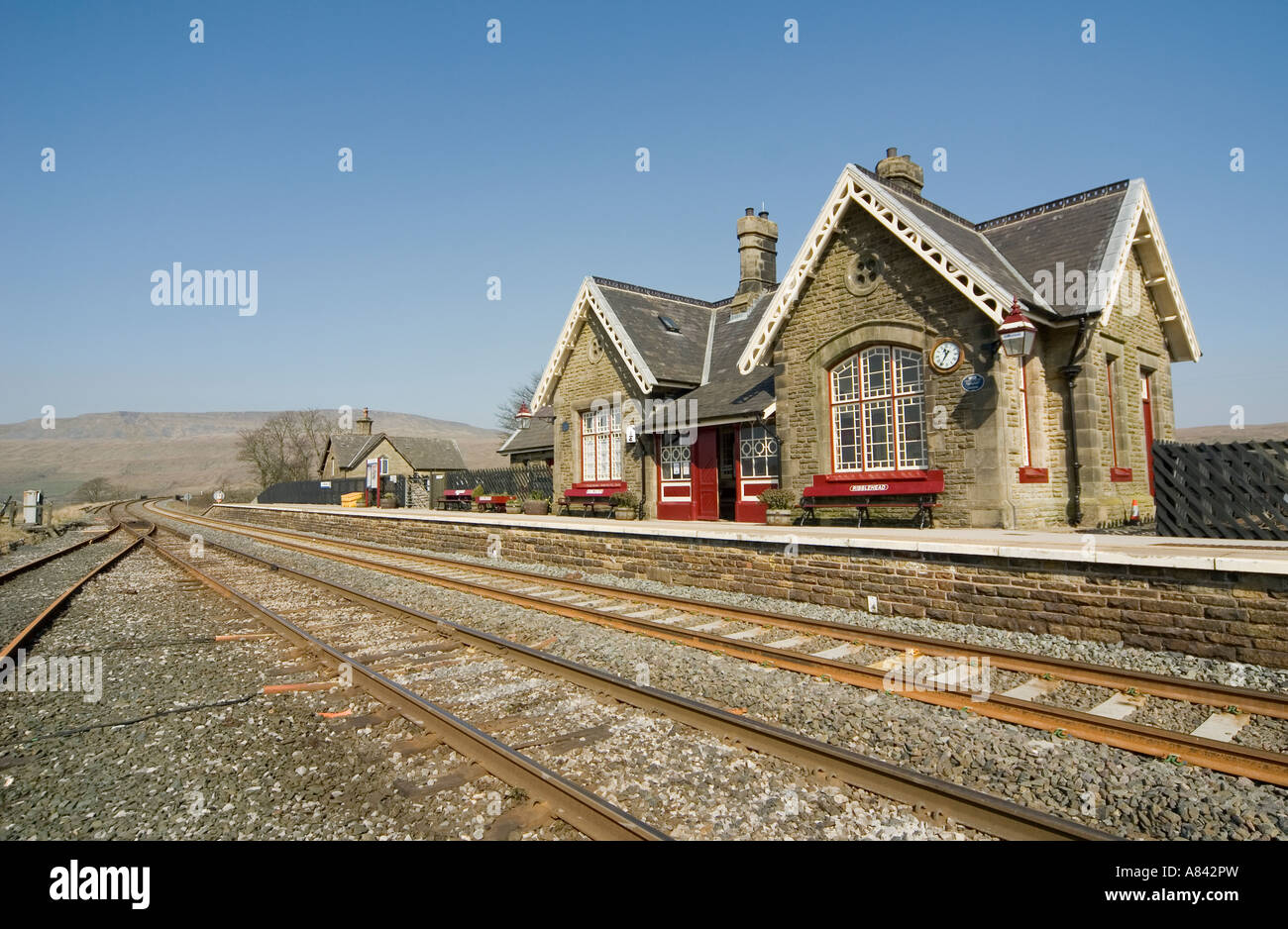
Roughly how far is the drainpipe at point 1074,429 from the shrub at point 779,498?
559 centimetres

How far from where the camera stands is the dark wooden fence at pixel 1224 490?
39.4 feet

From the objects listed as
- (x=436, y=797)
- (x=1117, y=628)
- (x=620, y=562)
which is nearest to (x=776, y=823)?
(x=436, y=797)

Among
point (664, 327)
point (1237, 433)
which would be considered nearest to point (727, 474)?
point (664, 327)

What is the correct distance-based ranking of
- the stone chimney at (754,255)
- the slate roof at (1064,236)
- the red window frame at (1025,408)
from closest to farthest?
the red window frame at (1025,408)
the slate roof at (1064,236)
the stone chimney at (754,255)

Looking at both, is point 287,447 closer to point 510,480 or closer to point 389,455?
point 389,455

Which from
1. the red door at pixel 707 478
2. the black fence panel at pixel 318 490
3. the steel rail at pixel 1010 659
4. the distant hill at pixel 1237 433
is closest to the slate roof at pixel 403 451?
the black fence panel at pixel 318 490

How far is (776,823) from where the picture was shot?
422 centimetres

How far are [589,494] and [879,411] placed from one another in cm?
1042

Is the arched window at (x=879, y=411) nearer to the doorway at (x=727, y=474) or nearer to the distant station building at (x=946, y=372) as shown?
the distant station building at (x=946, y=372)

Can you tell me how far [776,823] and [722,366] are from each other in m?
19.8

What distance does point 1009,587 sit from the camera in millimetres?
9031

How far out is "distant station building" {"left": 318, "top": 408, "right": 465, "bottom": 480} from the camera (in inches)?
2443

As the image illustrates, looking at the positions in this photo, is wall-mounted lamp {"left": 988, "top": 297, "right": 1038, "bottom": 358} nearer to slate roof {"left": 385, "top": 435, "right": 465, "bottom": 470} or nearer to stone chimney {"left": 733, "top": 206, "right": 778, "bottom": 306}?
stone chimney {"left": 733, "top": 206, "right": 778, "bottom": 306}

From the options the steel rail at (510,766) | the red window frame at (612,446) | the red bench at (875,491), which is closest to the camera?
the steel rail at (510,766)
